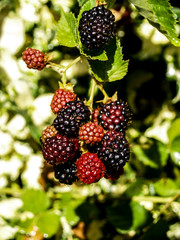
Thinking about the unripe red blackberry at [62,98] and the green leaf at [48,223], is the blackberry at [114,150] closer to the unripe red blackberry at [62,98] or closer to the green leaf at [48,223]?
the unripe red blackberry at [62,98]

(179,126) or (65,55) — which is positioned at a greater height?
(65,55)

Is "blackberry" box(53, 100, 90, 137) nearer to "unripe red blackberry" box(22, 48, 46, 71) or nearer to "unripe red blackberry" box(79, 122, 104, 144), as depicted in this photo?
"unripe red blackberry" box(79, 122, 104, 144)

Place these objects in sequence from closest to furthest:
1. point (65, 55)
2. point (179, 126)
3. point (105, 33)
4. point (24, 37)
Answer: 1. point (105, 33)
2. point (179, 126)
3. point (65, 55)
4. point (24, 37)

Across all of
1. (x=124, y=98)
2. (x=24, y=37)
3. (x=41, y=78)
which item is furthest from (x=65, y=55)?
(x=124, y=98)

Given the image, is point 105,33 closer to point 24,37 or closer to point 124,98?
point 124,98

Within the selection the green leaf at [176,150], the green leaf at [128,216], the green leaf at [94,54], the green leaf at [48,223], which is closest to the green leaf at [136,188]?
the green leaf at [128,216]

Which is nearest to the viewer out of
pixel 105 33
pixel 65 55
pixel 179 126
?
pixel 105 33
